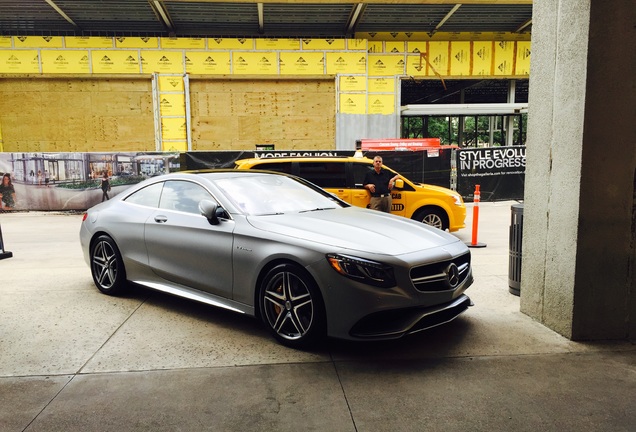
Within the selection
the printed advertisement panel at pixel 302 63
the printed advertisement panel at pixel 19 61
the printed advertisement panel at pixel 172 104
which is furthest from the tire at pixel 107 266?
the printed advertisement panel at pixel 19 61

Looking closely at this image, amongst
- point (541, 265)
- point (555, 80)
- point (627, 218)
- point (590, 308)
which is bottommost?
point (590, 308)

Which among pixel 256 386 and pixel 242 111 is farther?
pixel 242 111

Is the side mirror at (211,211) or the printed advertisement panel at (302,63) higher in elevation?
the printed advertisement panel at (302,63)

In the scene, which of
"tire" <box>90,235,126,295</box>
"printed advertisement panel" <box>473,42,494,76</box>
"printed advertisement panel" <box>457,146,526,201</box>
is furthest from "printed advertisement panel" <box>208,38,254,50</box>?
"tire" <box>90,235,126,295</box>

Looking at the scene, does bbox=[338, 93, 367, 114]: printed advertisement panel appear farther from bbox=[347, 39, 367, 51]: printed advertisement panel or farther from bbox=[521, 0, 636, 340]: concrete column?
bbox=[521, 0, 636, 340]: concrete column

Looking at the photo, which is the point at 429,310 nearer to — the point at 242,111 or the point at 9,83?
the point at 242,111

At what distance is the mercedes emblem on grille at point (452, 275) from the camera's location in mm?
4004

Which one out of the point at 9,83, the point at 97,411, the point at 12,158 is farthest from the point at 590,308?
the point at 9,83

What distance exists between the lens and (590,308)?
419cm

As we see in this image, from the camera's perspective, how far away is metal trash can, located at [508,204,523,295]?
545 centimetres

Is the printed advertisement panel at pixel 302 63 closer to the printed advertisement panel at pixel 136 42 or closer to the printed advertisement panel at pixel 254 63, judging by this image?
the printed advertisement panel at pixel 254 63

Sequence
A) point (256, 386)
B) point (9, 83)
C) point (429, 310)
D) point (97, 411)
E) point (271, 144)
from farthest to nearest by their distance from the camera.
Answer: point (271, 144), point (9, 83), point (429, 310), point (256, 386), point (97, 411)

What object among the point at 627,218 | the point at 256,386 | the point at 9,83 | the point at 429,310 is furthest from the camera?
the point at 9,83

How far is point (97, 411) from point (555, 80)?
4.57 m
